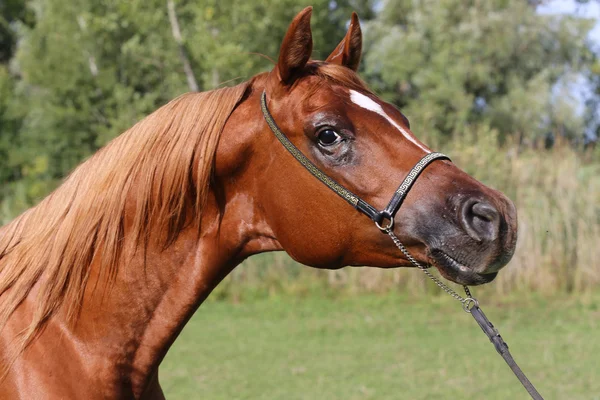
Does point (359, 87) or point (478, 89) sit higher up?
point (359, 87)

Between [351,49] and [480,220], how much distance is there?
2.92 ft

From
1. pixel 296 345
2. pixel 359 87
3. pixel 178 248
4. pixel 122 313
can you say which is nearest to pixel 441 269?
pixel 359 87

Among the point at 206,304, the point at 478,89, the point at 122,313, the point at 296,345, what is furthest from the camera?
the point at 478,89

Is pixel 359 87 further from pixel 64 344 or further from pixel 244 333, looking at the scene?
pixel 244 333

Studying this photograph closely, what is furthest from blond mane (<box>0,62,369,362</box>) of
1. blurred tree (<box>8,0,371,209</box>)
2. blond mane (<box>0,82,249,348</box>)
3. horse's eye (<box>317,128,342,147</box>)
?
blurred tree (<box>8,0,371,209</box>)

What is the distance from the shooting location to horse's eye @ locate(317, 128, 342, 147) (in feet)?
6.84

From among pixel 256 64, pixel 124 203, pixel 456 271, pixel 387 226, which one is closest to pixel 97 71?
pixel 256 64

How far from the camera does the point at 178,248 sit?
7.25 ft

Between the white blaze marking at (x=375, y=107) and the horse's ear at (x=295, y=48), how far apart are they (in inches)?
7.6

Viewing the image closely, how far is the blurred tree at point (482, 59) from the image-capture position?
22297 millimetres

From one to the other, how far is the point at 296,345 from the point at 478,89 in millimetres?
17832

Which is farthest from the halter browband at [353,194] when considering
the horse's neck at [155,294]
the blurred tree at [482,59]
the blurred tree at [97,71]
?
the blurred tree at [482,59]

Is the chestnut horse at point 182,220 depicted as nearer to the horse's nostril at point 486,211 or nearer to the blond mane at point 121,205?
the blond mane at point 121,205

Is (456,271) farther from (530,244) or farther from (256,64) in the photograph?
(256,64)
